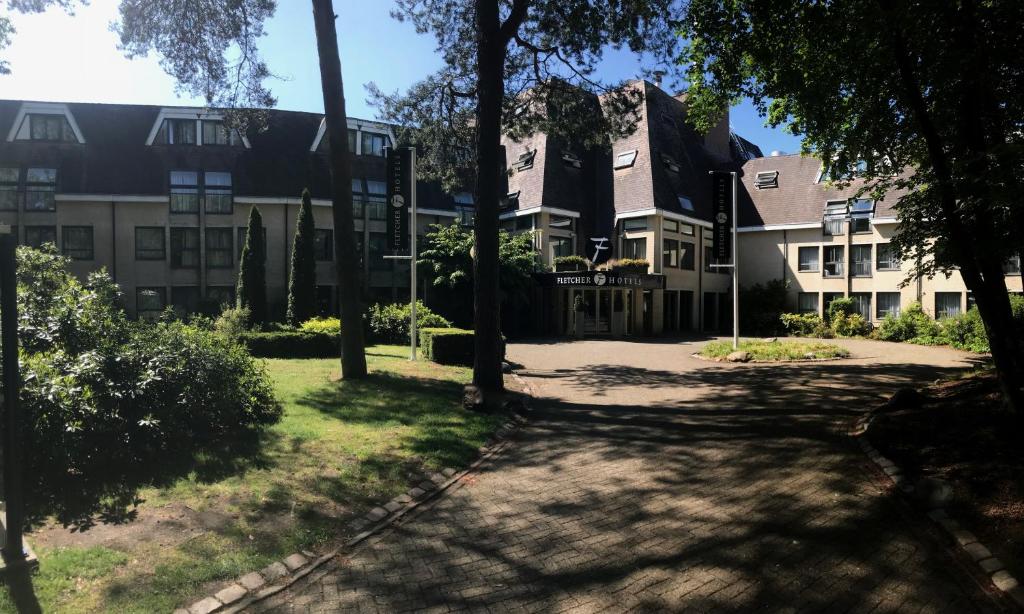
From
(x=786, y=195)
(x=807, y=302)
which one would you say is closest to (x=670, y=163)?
(x=786, y=195)

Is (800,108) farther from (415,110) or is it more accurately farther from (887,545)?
(415,110)

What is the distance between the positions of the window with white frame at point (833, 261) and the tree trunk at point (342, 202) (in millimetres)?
28727

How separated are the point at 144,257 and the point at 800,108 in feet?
91.3

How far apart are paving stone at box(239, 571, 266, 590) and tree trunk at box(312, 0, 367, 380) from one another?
7.43 metres

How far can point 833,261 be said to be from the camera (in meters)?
32.6

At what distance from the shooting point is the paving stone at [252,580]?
14.2ft

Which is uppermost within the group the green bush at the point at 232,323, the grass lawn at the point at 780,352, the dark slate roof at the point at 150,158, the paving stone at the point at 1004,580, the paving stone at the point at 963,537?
the dark slate roof at the point at 150,158

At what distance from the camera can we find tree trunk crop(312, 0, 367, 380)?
1151 cm

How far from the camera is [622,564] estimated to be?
15.0ft

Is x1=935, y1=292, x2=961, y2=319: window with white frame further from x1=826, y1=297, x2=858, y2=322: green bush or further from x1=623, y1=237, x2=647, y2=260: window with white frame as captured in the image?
x1=623, y1=237, x2=647, y2=260: window with white frame

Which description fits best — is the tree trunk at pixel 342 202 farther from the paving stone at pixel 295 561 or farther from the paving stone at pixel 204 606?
the paving stone at pixel 204 606

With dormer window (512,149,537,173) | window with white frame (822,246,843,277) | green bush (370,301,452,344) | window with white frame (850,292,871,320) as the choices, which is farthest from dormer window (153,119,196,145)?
window with white frame (850,292,871,320)

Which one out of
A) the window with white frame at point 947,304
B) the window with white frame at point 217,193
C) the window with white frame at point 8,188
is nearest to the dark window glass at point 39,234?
the window with white frame at point 8,188

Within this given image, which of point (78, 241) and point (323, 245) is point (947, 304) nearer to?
point (323, 245)
